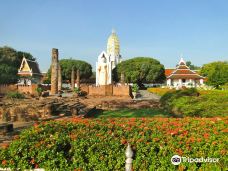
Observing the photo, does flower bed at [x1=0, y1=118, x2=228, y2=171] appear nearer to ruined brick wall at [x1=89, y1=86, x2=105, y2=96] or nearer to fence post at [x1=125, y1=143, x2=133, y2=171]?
fence post at [x1=125, y1=143, x2=133, y2=171]

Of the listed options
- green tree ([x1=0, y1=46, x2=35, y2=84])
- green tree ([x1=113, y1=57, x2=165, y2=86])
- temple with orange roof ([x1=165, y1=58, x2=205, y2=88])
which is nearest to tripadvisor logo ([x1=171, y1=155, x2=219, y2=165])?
green tree ([x1=0, y1=46, x2=35, y2=84])

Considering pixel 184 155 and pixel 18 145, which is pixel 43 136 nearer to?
pixel 18 145

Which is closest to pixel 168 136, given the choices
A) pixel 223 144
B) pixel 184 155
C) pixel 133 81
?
pixel 184 155

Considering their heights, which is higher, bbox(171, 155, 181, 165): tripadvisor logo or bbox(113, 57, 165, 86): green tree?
bbox(113, 57, 165, 86): green tree

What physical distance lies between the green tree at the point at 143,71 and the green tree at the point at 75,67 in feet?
34.5

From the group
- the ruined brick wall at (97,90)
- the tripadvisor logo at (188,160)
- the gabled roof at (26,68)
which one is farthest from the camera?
the gabled roof at (26,68)

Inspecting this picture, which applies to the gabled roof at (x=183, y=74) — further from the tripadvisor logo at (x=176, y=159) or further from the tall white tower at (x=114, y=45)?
the tripadvisor logo at (x=176, y=159)

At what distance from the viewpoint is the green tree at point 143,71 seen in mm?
58866

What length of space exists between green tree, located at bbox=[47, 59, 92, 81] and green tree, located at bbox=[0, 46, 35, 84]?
10.1 m

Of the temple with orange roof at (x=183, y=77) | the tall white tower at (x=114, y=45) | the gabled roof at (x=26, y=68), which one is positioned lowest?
the temple with orange roof at (x=183, y=77)

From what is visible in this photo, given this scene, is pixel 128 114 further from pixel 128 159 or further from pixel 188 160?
pixel 128 159

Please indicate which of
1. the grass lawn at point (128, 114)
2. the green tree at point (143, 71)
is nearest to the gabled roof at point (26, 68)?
the green tree at point (143, 71)

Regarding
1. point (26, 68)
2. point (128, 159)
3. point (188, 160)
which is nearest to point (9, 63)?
point (26, 68)

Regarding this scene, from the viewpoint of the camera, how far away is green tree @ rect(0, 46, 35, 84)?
50.3 metres
